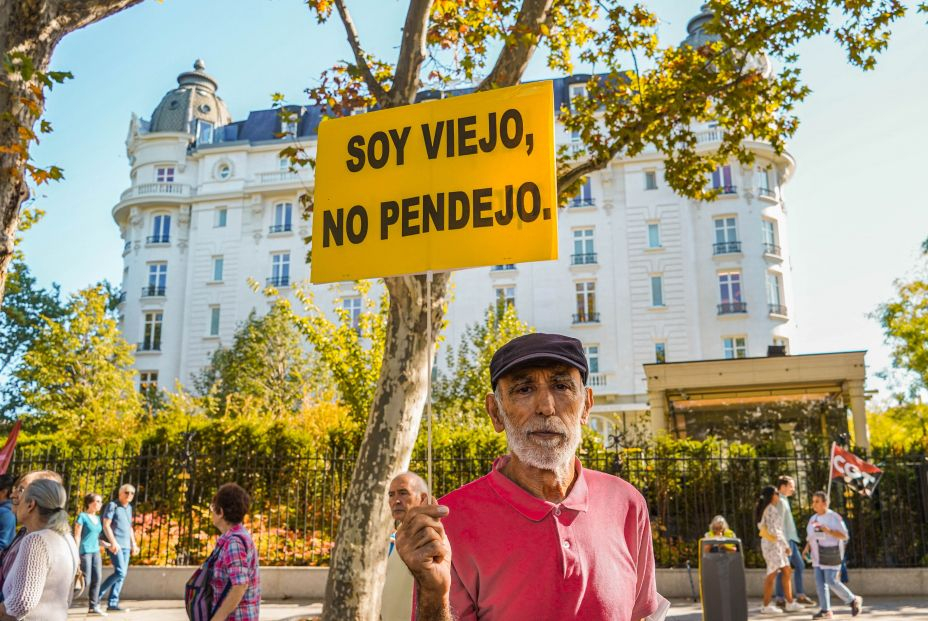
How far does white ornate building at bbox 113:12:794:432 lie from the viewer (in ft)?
136

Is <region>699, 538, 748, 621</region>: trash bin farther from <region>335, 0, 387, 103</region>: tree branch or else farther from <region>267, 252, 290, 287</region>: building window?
<region>267, 252, 290, 287</region>: building window

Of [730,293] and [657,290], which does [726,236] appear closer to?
[730,293]

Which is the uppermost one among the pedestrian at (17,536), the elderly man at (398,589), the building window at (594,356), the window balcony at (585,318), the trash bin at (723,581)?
the window balcony at (585,318)

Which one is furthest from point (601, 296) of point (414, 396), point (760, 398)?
point (414, 396)

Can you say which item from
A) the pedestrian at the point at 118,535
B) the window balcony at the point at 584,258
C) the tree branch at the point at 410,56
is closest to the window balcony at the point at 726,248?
the window balcony at the point at 584,258

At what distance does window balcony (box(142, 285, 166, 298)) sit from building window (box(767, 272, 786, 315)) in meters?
34.5

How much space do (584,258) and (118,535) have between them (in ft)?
112

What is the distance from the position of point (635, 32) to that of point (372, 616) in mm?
8404

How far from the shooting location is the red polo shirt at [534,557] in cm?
229

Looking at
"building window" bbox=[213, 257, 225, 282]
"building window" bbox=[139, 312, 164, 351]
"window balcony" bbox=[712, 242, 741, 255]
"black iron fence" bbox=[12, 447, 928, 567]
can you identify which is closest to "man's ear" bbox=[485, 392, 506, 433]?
"black iron fence" bbox=[12, 447, 928, 567]

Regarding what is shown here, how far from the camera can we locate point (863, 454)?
14953 mm

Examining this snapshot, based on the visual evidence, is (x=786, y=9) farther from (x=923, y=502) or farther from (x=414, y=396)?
(x=923, y=502)

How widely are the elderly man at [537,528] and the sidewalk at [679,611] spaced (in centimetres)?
934

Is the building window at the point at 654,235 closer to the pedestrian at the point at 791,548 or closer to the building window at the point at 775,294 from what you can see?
the building window at the point at 775,294
